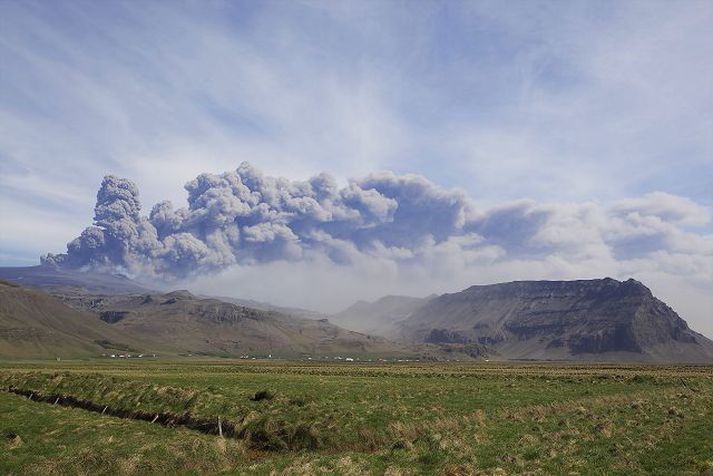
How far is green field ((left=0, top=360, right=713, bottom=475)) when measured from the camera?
24719 millimetres

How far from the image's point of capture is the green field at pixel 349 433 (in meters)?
24.7

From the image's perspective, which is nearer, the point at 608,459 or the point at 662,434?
the point at 608,459

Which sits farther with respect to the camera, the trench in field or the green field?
the trench in field

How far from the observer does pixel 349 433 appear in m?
32.1

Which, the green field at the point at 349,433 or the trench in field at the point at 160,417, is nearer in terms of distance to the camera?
the green field at the point at 349,433

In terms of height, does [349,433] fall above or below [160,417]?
above

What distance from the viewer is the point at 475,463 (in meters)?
23.9

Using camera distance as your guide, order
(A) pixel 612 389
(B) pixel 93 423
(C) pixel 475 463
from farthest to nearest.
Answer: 1. (A) pixel 612 389
2. (B) pixel 93 423
3. (C) pixel 475 463

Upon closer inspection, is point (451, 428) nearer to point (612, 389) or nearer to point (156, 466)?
point (156, 466)

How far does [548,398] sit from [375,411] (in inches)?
791

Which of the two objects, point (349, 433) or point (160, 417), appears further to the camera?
point (160, 417)

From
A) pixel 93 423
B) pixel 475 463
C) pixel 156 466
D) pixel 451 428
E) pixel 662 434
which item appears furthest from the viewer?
pixel 93 423

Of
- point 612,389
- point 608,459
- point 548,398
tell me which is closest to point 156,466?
point 608,459

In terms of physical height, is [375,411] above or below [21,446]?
above
